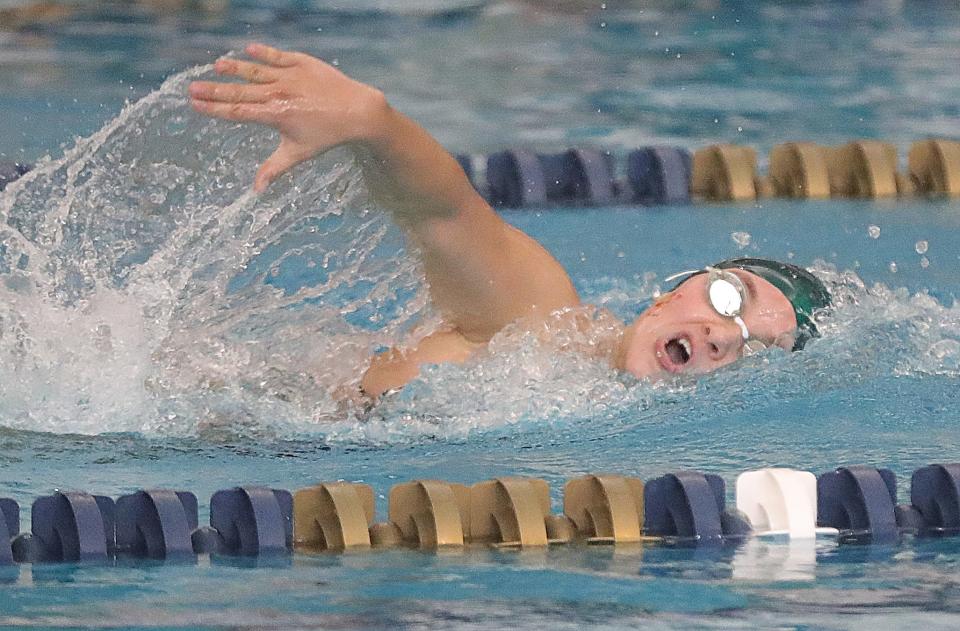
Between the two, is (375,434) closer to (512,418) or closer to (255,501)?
(512,418)

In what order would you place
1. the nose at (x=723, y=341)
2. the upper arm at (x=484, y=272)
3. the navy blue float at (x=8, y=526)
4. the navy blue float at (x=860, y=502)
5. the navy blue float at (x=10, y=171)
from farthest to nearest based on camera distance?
the navy blue float at (x=10, y=171) < the nose at (x=723, y=341) < the upper arm at (x=484, y=272) < the navy blue float at (x=860, y=502) < the navy blue float at (x=8, y=526)

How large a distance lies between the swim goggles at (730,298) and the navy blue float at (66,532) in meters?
1.21

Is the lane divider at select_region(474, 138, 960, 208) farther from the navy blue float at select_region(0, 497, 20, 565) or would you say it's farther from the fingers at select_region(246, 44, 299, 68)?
the navy blue float at select_region(0, 497, 20, 565)

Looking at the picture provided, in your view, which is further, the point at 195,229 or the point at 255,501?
the point at 195,229

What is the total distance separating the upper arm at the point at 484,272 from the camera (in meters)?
2.95

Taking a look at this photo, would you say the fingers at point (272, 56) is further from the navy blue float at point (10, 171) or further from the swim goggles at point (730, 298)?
the navy blue float at point (10, 171)

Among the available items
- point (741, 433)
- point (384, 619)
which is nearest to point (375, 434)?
point (741, 433)

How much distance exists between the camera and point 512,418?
327 centimetres

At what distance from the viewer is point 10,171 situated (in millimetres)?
5785

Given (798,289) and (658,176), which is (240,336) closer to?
(798,289)

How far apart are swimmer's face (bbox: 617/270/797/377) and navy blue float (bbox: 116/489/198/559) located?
982mm

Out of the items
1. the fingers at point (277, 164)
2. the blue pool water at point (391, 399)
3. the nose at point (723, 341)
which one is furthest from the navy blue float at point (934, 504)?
the fingers at point (277, 164)

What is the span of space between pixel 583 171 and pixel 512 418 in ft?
9.45

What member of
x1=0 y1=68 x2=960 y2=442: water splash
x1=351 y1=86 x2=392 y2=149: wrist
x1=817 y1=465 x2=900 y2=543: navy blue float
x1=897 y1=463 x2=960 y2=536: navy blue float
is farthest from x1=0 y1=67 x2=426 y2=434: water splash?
x1=897 y1=463 x2=960 y2=536: navy blue float
